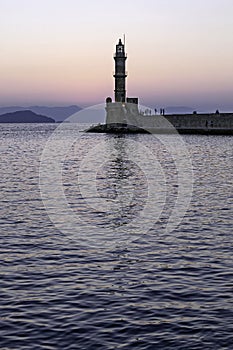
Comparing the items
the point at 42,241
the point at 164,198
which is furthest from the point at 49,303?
the point at 164,198

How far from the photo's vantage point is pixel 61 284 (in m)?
14.2

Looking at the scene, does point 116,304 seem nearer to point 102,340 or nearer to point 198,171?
point 102,340

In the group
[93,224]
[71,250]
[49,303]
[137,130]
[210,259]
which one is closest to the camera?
[49,303]

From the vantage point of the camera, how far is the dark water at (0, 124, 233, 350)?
11.2 m

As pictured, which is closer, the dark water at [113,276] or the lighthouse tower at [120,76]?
the dark water at [113,276]

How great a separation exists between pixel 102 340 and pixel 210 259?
661cm

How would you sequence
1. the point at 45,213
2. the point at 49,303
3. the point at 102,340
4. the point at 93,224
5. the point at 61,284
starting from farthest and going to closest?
the point at 45,213
the point at 93,224
the point at 61,284
the point at 49,303
the point at 102,340

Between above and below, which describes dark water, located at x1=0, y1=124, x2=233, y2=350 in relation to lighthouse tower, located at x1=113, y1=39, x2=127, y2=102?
below

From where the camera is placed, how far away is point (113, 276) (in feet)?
49.3

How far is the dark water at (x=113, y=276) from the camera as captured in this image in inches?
440

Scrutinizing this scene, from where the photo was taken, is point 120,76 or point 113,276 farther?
point 120,76

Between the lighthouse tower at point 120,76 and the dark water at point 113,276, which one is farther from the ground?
the lighthouse tower at point 120,76

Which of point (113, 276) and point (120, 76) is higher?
point (120, 76)

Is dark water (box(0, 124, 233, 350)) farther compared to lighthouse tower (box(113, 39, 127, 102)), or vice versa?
lighthouse tower (box(113, 39, 127, 102))
